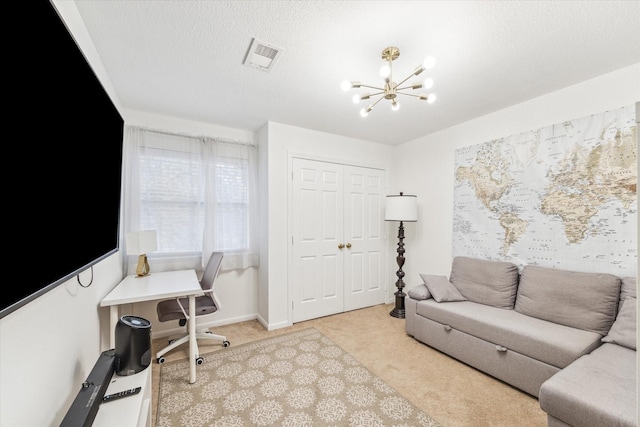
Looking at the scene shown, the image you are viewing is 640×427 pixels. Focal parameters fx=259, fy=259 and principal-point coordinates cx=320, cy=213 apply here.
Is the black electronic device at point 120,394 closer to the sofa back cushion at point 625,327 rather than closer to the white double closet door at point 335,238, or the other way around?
the white double closet door at point 335,238

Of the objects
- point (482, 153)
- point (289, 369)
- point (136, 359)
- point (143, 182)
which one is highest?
point (482, 153)

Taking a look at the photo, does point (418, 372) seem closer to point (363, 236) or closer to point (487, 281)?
point (487, 281)

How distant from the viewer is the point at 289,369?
7.34ft

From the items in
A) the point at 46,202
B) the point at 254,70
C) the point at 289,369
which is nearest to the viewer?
the point at 46,202

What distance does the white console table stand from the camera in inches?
40.9

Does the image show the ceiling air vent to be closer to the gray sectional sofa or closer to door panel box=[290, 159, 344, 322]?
door panel box=[290, 159, 344, 322]

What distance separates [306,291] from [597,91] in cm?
339

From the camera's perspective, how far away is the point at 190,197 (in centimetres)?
301

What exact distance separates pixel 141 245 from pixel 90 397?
5.65 feet

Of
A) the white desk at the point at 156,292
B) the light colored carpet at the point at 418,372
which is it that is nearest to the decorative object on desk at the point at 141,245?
the white desk at the point at 156,292

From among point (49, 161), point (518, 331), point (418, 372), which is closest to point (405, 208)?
point (518, 331)

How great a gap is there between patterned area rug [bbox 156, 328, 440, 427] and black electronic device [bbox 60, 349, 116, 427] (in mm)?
659

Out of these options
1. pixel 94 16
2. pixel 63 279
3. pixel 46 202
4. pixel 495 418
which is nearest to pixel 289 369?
pixel 495 418

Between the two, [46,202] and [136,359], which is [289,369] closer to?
[136,359]
